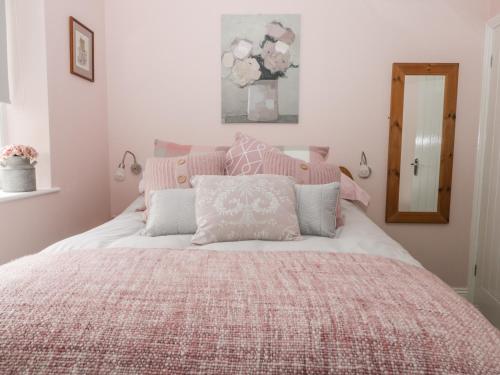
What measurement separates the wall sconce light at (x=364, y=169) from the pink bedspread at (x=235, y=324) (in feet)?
5.52

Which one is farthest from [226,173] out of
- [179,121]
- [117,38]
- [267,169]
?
[117,38]

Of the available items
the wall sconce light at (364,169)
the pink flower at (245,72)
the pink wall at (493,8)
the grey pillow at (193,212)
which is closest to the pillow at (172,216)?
the grey pillow at (193,212)

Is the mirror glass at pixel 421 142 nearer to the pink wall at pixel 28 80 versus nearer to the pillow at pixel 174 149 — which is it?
the pillow at pixel 174 149

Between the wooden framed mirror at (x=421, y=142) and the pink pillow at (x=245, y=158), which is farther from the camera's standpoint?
the wooden framed mirror at (x=421, y=142)

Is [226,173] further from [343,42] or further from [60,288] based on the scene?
[343,42]

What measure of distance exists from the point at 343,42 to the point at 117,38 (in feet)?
5.30

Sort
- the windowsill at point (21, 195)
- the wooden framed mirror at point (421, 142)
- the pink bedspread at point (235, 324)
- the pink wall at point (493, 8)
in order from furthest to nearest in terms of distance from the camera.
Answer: the wooden framed mirror at point (421, 142) → the pink wall at point (493, 8) → the windowsill at point (21, 195) → the pink bedspread at point (235, 324)

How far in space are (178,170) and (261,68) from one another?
1167 millimetres

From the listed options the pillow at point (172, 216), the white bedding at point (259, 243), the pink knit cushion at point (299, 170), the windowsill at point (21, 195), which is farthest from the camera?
the pink knit cushion at point (299, 170)

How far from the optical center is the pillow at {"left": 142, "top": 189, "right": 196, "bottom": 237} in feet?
4.86

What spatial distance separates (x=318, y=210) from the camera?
1511mm

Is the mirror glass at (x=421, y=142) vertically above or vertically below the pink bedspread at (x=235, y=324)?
above

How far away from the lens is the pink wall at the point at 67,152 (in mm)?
1806

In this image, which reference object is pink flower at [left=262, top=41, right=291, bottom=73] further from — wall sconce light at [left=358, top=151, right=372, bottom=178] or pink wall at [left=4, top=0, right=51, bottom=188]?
pink wall at [left=4, top=0, right=51, bottom=188]
